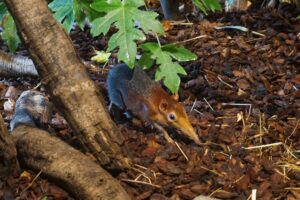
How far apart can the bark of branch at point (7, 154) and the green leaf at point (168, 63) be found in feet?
3.32

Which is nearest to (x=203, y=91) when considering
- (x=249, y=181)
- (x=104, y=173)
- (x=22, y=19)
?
(x=249, y=181)

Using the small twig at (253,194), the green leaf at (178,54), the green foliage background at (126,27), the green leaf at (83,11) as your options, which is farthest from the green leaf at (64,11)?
the small twig at (253,194)

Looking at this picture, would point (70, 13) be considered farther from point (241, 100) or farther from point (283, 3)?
point (283, 3)

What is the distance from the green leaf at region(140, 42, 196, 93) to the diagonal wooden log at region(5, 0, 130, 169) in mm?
487

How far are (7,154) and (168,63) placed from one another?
3.88 feet

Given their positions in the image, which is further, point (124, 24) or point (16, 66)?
point (16, 66)

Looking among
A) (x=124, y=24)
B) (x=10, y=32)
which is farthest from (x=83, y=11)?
(x=10, y=32)

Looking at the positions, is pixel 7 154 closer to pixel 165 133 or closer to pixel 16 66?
pixel 165 133

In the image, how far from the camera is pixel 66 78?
112 inches

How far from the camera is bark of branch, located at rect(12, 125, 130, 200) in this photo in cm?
273

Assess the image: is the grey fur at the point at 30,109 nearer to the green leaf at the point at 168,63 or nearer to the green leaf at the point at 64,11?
the green leaf at the point at 64,11

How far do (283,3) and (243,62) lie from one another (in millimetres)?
1312

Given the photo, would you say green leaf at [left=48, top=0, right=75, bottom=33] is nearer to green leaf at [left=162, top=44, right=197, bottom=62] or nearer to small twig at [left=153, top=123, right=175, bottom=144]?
green leaf at [left=162, top=44, right=197, bottom=62]

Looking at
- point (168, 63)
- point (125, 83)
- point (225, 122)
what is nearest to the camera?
point (168, 63)
